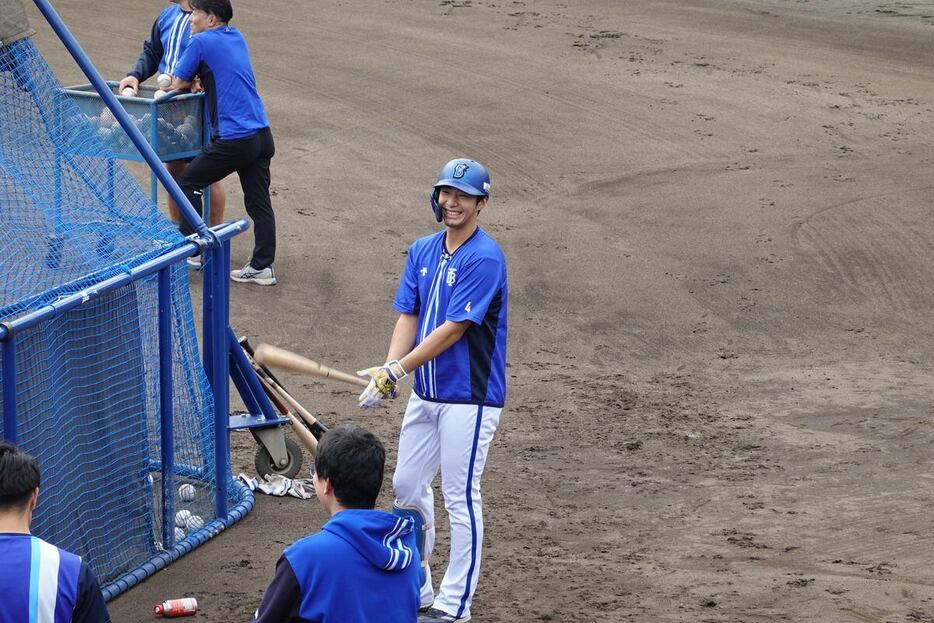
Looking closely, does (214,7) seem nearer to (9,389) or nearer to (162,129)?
(162,129)

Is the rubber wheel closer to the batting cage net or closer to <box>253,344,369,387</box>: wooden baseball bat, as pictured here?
the batting cage net

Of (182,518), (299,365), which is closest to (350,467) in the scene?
(299,365)

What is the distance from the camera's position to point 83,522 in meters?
5.56

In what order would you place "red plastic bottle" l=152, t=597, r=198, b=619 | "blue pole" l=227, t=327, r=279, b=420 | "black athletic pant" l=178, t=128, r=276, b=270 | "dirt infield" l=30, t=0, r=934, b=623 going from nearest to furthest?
"red plastic bottle" l=152, t=597, r=198, b=619, "dirt infield" l=30, t=0, r=934, b=623, "blue pole" l=227, t=327, r=279, b=420, "black athletic pant" l=178, t=128, r=276, b=270

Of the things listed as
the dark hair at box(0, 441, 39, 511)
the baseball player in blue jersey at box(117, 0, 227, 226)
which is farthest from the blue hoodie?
the baseball player in blue jersey at box(117, 0, 227, 226)

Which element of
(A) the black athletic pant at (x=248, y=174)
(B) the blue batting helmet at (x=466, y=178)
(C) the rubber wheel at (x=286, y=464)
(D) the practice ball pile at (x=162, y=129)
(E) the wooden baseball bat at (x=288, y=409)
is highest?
(B) the blue batting helmet at (x=466, y=178)

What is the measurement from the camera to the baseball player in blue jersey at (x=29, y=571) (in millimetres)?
3283

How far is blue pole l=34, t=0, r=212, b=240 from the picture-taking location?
226 inches

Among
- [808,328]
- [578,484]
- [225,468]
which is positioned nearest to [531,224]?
[808,328]

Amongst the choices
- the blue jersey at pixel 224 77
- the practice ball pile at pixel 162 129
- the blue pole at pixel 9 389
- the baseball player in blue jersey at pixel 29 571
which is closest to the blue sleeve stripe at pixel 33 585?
the baseball player in blue jersey at pixel 29 571

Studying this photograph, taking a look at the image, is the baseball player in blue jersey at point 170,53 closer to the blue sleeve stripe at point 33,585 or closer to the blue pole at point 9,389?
the blue pole at point 9,389

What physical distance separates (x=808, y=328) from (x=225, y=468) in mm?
5119

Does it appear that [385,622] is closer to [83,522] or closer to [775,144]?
[83,522]

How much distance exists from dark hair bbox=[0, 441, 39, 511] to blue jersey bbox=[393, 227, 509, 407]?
2210 millimetres
